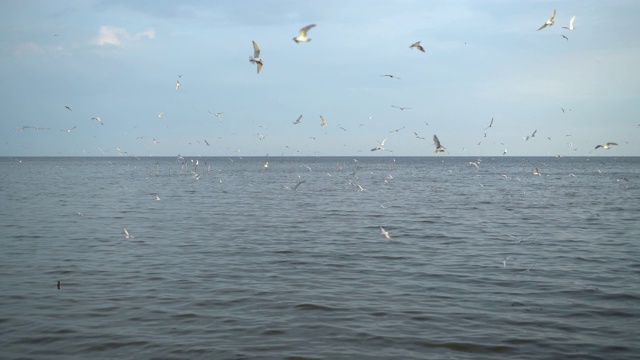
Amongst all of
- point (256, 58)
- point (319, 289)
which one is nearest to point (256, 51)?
point (256, 58)

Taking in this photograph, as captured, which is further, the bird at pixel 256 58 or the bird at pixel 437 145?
the bird at pixel 437 145

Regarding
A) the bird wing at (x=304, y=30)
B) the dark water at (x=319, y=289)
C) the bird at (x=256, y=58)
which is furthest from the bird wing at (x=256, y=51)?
the dark water at (x=319, y=289)

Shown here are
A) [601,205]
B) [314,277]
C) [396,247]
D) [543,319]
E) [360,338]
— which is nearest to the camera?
[360,338]

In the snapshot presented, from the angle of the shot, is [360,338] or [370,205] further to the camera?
[370,205]

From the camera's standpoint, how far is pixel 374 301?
1148 cm

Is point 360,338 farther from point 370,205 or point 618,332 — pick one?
point 370,205

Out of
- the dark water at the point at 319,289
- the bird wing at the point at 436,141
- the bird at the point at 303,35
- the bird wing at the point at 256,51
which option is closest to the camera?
the dark water at the point at 319,289

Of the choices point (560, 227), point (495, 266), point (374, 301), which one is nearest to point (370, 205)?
point (560, 227)

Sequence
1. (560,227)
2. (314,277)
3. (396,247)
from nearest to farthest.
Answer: (314,277) < (396,247) < (560,227)

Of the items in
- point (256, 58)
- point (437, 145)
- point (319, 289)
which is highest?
point (256, 58)

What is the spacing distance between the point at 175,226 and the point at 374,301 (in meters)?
14.6

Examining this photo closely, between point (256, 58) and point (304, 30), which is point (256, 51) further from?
point (304, 30)

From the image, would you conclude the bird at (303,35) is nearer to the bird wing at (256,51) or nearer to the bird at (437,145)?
the bird wing at (256,51)

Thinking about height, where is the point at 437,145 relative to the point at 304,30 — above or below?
below
